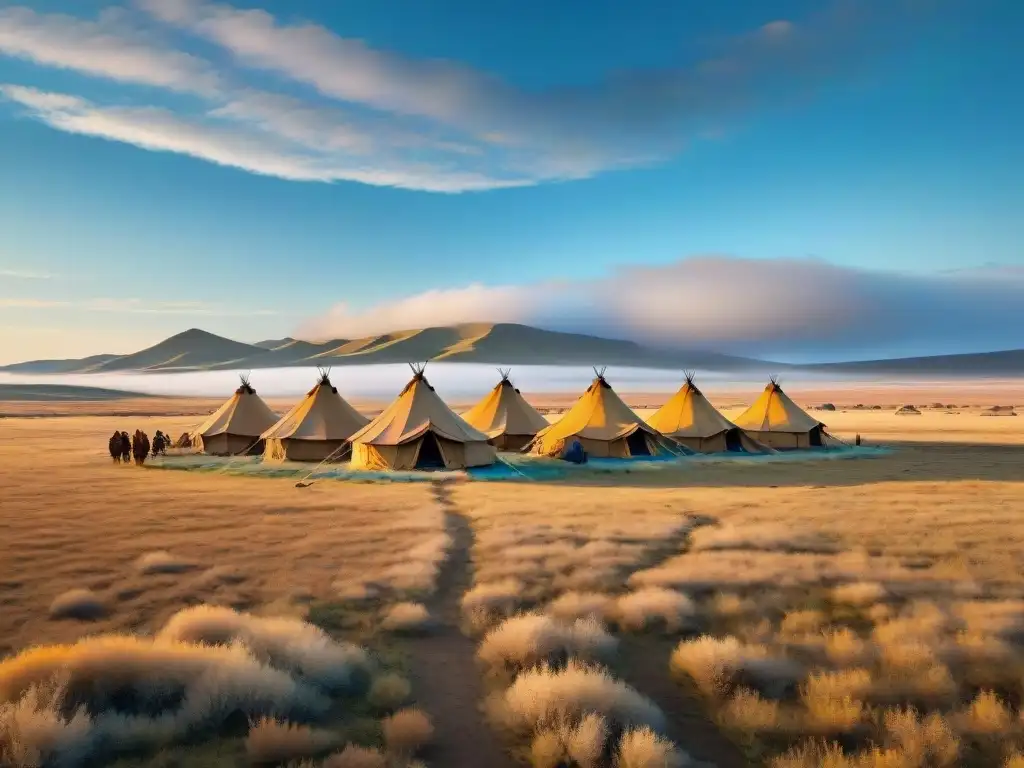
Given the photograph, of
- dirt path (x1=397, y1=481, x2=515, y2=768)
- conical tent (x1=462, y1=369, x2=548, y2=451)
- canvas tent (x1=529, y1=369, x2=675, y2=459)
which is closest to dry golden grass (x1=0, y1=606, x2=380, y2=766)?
dirt path (x1=397, y1=481, x2=515, y2=768)

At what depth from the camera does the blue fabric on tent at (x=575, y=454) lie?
31656 millimetres

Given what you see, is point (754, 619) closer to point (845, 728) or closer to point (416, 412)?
point (845, 728)

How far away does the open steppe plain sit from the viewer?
633 cm

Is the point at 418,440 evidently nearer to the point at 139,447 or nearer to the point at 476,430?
the point at 476,430

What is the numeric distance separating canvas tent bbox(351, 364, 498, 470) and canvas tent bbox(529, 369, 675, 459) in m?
5.48

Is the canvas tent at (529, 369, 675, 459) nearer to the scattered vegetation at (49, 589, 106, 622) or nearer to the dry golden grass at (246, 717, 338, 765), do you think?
the scattered vegetation at (49, 589, 106, 622)

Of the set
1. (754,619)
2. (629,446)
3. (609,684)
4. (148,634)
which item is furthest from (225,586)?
(629,446)

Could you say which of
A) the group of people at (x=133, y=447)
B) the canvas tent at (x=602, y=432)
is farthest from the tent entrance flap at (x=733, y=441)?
the group of people at (x=133, y=447)

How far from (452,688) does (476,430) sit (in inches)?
901

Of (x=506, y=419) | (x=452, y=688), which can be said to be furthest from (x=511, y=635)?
(x=506, y=419)

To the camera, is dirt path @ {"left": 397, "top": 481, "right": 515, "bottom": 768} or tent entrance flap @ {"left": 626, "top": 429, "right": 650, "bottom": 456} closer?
dirt path @ {"left": 397, "top": 481, "right": 515, "bottom": 768}

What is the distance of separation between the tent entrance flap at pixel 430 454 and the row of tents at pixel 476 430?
4 cm

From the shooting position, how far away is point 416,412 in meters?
29.4

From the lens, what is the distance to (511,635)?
8625mm
